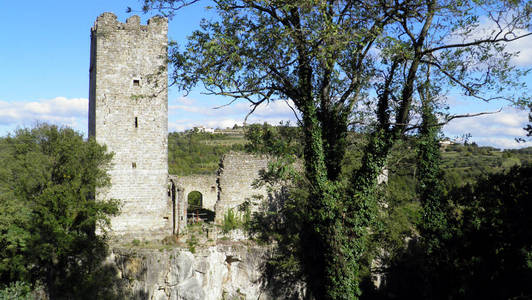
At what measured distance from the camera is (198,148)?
5409cm

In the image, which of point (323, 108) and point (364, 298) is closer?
point (323, 108)

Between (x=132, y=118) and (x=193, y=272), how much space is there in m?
6.86

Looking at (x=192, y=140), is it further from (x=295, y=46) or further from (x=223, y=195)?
(x=295, y=46)

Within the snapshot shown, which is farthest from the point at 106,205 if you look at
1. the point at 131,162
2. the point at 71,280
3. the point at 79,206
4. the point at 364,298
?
the point at 364,298

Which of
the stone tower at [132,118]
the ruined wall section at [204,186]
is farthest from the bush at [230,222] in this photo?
the ruined wall section at [204,186]

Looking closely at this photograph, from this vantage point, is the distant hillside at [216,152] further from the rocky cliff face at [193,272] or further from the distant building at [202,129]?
the rocky cliff face at [193,272]

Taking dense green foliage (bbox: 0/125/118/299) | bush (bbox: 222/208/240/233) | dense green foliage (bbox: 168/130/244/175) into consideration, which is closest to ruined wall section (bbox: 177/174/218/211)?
bush (bbox: 222/208/240/233)

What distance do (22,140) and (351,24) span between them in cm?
1514

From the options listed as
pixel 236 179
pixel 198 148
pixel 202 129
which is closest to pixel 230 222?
pixel 236 179

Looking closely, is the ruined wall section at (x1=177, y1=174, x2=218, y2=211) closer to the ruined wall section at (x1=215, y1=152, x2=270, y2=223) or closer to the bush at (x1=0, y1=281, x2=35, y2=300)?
the ruined wall section at (x1=215, y1=152, x2=270, y2=223)

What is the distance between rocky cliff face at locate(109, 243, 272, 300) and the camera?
16.7 m

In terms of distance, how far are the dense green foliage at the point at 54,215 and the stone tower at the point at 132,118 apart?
0.74m

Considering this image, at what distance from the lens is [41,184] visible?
Answer: 16.5 metres

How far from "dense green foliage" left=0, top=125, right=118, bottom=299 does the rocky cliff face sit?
3.71 feet
